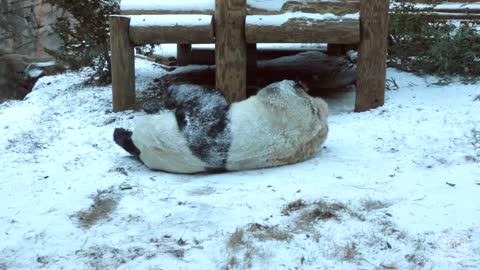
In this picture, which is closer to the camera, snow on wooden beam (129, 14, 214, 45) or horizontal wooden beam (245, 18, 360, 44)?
horizontal wooden beam (245, 18, 360, 44)

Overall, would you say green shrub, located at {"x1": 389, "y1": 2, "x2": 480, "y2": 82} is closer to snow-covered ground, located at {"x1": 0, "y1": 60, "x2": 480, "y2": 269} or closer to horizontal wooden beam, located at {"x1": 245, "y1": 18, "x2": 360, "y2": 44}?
snow-covered ground, located at {"x1": 0, "y1": 60, "x2": 480, "y2": 269}

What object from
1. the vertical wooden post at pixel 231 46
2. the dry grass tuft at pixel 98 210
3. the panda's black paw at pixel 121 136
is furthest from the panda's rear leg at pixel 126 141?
the vertical wooden post at pixel 231 46

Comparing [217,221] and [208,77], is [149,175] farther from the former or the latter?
[208,77]

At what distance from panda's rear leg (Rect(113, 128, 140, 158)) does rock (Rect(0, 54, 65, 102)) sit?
674cm

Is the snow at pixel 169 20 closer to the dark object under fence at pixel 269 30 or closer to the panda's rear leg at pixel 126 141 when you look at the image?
the dark object under fence at pixel 269 30

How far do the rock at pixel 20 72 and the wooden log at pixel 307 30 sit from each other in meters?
6.60

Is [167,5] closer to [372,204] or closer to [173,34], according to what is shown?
[173,34]

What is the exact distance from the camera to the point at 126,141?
472 cm

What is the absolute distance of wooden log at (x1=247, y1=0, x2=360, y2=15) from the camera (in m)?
5.64

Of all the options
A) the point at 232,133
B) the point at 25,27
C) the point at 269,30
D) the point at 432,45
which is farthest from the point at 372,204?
the point at 25,27

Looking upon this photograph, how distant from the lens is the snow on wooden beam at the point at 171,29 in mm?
5703

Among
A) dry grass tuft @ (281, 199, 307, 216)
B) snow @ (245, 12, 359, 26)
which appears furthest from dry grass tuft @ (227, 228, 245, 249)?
snow @ (245, 12, 359, 26)

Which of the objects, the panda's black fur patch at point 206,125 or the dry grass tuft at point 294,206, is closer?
the dry grass tuft at point 294,206

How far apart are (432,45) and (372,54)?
1.27m
